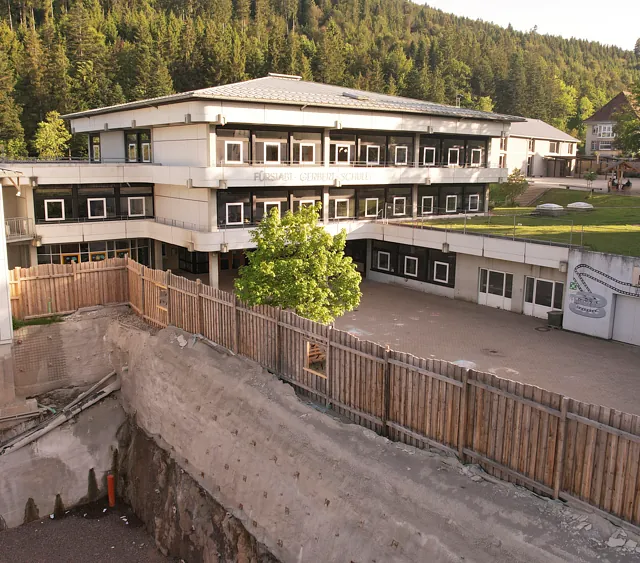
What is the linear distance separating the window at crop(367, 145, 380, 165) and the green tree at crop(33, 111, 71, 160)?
3871cm

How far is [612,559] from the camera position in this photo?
29.5ft

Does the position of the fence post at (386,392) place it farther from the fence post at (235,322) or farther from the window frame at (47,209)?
the window frame at (47,209)

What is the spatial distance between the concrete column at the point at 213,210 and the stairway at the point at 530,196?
28.3 metres

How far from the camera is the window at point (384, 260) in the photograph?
34219 mm

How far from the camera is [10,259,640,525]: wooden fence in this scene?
32.6ft

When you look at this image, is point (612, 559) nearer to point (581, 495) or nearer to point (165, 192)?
point (581, 495)

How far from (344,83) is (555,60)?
10989 centimetres

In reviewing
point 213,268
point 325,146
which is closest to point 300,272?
point 213,268

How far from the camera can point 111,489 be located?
1948 cm

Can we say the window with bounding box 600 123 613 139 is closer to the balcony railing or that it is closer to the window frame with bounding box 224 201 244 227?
the window frame with bounding box 224 201 244 227

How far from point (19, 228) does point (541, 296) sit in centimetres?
2313

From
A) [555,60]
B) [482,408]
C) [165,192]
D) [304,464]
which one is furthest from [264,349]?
[555,60]

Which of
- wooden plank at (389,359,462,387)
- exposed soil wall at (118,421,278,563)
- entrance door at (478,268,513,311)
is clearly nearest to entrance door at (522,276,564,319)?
entrance door at (478,268,513,311)

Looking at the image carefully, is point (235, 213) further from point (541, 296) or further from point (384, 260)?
point (541, 296)
